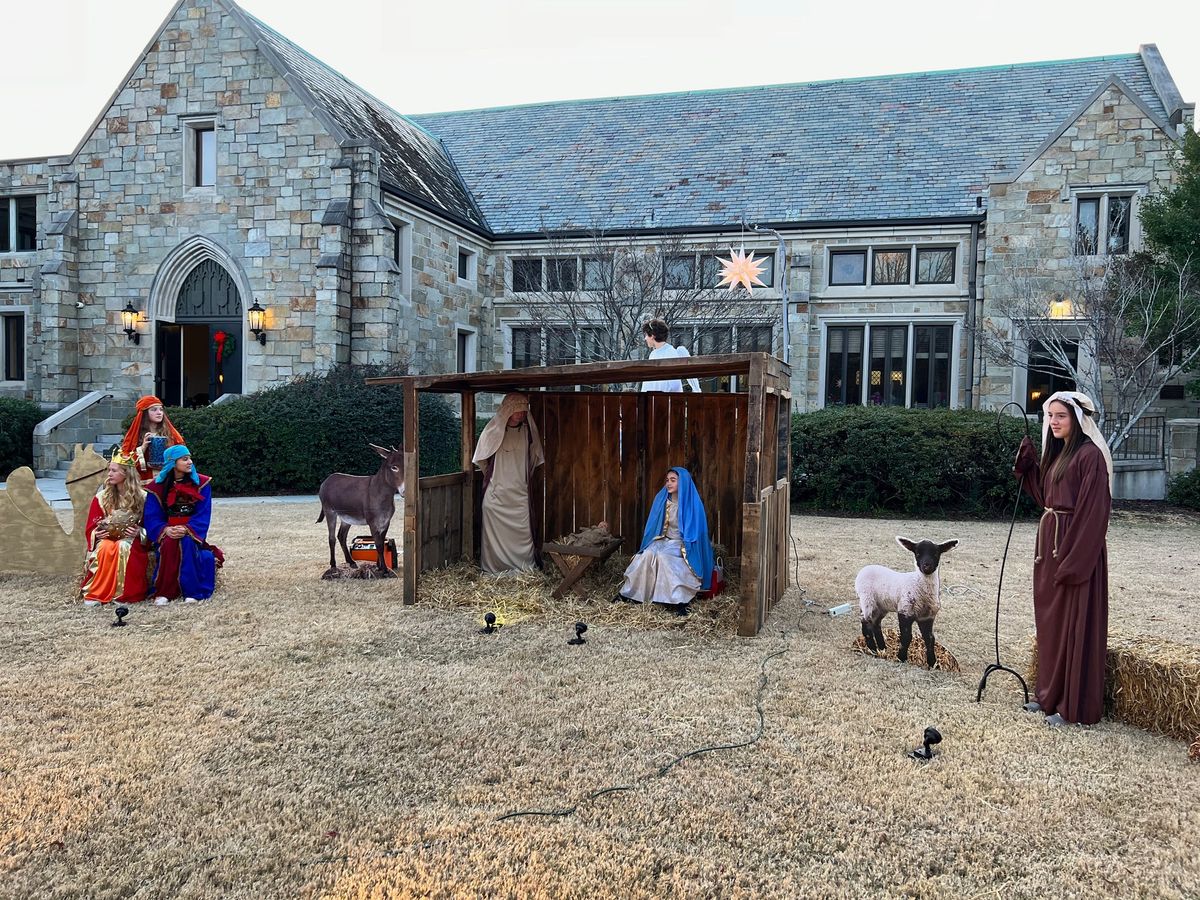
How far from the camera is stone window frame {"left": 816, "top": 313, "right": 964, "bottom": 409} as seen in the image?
21.1 m

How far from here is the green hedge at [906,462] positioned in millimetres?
14453

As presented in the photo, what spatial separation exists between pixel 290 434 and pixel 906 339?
14.7 meters

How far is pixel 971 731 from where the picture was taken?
15.9ft

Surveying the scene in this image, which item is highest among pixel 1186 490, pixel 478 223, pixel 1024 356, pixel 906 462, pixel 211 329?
pixel 478 223

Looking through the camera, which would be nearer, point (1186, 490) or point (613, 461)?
point (613, 461)

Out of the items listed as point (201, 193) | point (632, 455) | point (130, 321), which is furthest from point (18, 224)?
point (632, 455)

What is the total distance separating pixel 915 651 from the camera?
620cm

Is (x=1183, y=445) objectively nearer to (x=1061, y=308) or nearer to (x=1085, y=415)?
(x=1061, y=308)

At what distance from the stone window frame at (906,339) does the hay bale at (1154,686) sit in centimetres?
1619

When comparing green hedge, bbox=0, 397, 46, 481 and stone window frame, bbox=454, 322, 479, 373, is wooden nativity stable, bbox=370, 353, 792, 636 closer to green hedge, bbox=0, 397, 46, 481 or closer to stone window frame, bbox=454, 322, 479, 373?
green hedge, bbox=0, 397, 46, 481

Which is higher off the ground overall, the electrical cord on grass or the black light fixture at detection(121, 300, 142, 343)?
the black light fixture at detection(121, 300, 142, 343)

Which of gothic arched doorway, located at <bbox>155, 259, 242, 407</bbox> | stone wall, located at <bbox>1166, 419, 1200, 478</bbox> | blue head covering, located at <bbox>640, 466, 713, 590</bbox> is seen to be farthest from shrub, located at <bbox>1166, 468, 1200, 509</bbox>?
gothic arched doorway, located at <bbox>155, 259, 242, 407</bbox>

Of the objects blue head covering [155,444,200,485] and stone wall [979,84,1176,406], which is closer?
blue head covering [155,444,200,485]

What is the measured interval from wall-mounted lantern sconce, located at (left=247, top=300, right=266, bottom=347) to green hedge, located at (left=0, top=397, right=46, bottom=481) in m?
5.17
